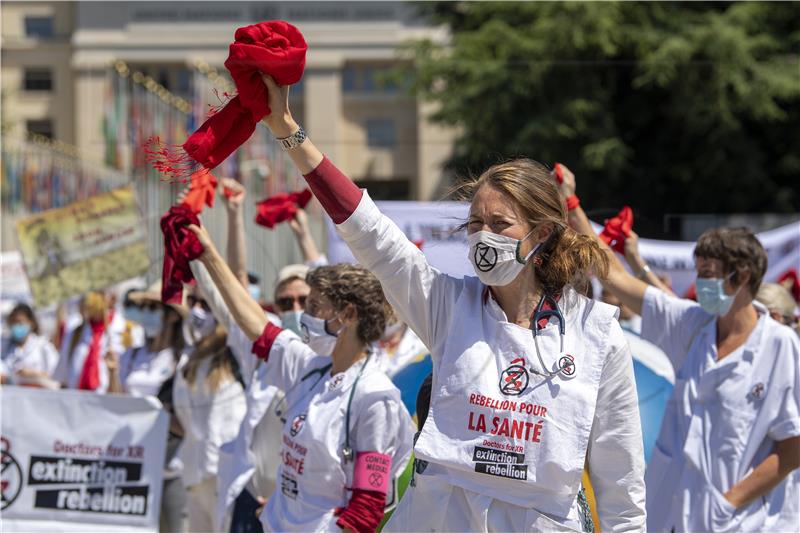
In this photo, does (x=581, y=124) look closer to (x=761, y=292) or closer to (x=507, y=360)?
(x=761, y=292)

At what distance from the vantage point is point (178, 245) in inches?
184

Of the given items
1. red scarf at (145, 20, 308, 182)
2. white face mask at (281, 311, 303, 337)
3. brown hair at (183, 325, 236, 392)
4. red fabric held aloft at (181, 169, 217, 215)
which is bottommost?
brown hair at (183, 325, 236, 392)

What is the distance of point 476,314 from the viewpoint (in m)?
2.92

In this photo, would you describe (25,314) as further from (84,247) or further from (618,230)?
(618,230)

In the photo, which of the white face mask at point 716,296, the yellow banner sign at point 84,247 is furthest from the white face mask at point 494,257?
the yellow banner sign at point 84,247

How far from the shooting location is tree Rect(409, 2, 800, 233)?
23.1 meters

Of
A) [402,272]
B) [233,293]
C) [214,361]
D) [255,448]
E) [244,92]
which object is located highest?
[244,92]

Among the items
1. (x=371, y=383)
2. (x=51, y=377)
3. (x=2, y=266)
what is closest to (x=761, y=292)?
(x=371, y=383)

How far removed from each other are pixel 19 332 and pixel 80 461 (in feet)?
15.3

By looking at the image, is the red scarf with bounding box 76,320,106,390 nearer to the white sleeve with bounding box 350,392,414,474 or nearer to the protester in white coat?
the protester in white coat

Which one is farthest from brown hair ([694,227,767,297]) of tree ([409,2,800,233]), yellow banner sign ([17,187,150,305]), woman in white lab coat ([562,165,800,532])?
tree ([409,2,800,233])

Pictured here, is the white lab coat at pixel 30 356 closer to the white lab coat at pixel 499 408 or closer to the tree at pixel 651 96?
the white lab coat at pixel 499 408

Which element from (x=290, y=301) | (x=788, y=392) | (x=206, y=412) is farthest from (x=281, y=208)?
(x=788, y=392)

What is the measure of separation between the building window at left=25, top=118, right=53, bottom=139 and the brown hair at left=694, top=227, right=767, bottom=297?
48.9 meters
